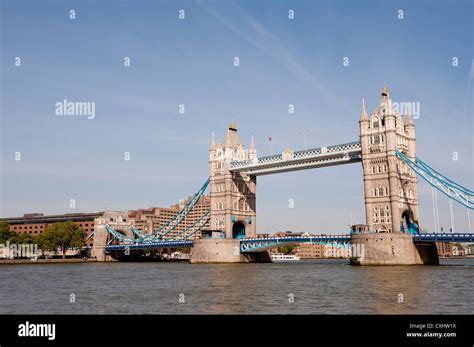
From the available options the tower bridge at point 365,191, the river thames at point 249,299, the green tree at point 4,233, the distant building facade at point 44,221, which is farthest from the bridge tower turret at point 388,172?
the distant building facade at point 44,221

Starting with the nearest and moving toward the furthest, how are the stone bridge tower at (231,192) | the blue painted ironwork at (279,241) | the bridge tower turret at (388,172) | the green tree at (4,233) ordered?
the bridge tower turret at (388,172), the blue painted ironwork at (279,241), the stone bridge tower at (231,192), the green tree at (4,233)

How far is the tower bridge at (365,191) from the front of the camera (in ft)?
228

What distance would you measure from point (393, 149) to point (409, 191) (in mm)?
8666

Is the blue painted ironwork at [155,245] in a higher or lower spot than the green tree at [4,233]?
lower

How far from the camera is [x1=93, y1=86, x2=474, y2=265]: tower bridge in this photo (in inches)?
2739

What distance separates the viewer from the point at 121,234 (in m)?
135

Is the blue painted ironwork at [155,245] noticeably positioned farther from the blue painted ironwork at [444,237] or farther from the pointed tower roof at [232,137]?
the blue painted ironwork at [444,237]

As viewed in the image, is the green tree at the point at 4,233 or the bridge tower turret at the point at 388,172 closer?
the bridge tower turret at the point at 388,172

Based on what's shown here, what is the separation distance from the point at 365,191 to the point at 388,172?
184 inches

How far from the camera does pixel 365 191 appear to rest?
77.4 meters

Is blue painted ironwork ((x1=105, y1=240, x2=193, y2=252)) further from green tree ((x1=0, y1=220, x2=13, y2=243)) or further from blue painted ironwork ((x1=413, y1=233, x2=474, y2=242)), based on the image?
blue painted ironwork ((x1=413, y1=233, x2=474, y2=242))

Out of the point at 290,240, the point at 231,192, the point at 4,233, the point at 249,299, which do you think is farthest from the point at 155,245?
the point at 249,299

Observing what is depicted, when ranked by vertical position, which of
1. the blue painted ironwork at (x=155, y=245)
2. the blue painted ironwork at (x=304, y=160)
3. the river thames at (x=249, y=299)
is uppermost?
the blue painted ironwork at (x=304, y=160)
